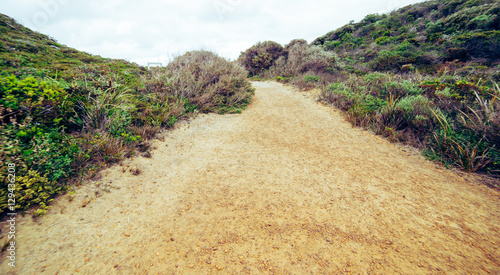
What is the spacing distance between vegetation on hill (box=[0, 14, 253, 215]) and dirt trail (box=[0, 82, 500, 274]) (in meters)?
0.39

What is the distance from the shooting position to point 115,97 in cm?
444

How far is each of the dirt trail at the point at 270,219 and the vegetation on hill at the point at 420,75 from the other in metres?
0.82

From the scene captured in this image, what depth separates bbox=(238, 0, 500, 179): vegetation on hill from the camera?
402 cm

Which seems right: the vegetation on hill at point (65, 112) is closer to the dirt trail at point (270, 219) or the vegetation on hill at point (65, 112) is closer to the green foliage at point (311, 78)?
the dirt trail at point (270, 219)

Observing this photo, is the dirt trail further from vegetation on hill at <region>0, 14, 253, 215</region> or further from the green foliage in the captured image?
the green foliage

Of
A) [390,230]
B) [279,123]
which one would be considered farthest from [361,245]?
[279,123]

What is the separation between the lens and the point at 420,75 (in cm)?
690

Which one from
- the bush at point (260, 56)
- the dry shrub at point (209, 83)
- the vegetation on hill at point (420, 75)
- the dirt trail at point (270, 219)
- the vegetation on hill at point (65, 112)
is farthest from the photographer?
the bush at point (260, 56)

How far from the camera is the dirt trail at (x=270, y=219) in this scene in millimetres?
1991

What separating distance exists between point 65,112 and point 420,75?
35.2ft

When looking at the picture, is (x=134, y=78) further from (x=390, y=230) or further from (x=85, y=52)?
(x=390, y=230)

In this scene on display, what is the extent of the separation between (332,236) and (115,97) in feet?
17.6

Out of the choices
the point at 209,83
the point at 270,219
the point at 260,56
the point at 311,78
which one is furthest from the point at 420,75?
the point at 260,56

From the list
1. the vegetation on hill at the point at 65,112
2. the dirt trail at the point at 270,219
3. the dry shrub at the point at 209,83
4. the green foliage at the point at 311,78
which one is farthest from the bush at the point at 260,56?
the dirt trail at the point at 270,219
